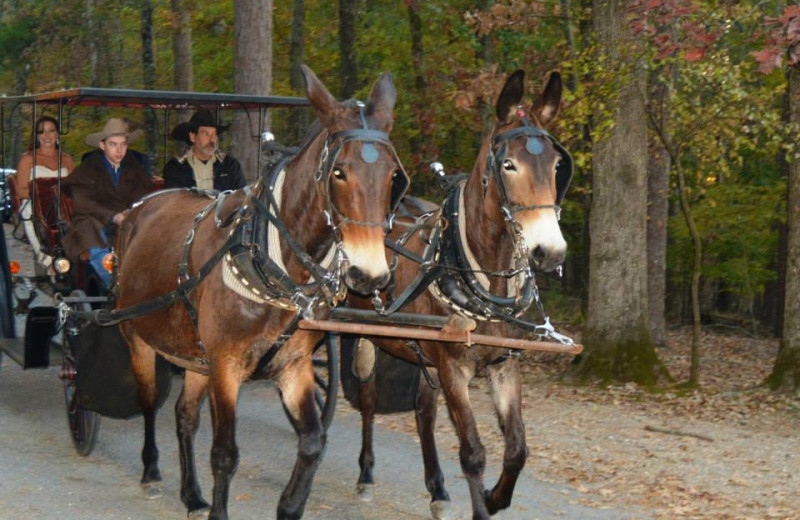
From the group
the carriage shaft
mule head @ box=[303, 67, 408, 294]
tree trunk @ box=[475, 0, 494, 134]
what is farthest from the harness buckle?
tree trunk @ box=[475, 0, 494, 134]

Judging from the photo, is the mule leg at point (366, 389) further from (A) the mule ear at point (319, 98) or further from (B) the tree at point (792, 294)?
(B) the tree at point (792, 294)

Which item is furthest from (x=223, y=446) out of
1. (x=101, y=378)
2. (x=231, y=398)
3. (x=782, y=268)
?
(x=782, y=268)

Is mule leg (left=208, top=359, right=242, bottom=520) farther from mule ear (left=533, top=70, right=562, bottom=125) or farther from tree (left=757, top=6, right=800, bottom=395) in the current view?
tree (left=757, top=6, right=800, bottom=395)

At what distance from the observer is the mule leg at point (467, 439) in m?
6.07

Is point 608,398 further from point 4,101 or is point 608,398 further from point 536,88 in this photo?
point 4,101

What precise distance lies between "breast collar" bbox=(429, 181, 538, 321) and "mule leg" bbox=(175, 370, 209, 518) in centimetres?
167

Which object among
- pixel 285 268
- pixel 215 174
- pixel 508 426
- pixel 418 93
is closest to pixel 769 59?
pixel 508 426

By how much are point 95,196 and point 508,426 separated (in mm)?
4217

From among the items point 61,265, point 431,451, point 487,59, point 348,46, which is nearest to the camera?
point 431,451

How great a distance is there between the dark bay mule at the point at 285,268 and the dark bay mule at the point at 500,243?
0.74m

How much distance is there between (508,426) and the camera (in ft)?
20.2

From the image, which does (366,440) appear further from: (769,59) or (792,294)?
(792,294)

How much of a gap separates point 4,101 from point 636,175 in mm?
6138

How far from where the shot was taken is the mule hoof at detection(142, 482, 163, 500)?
705 cm
